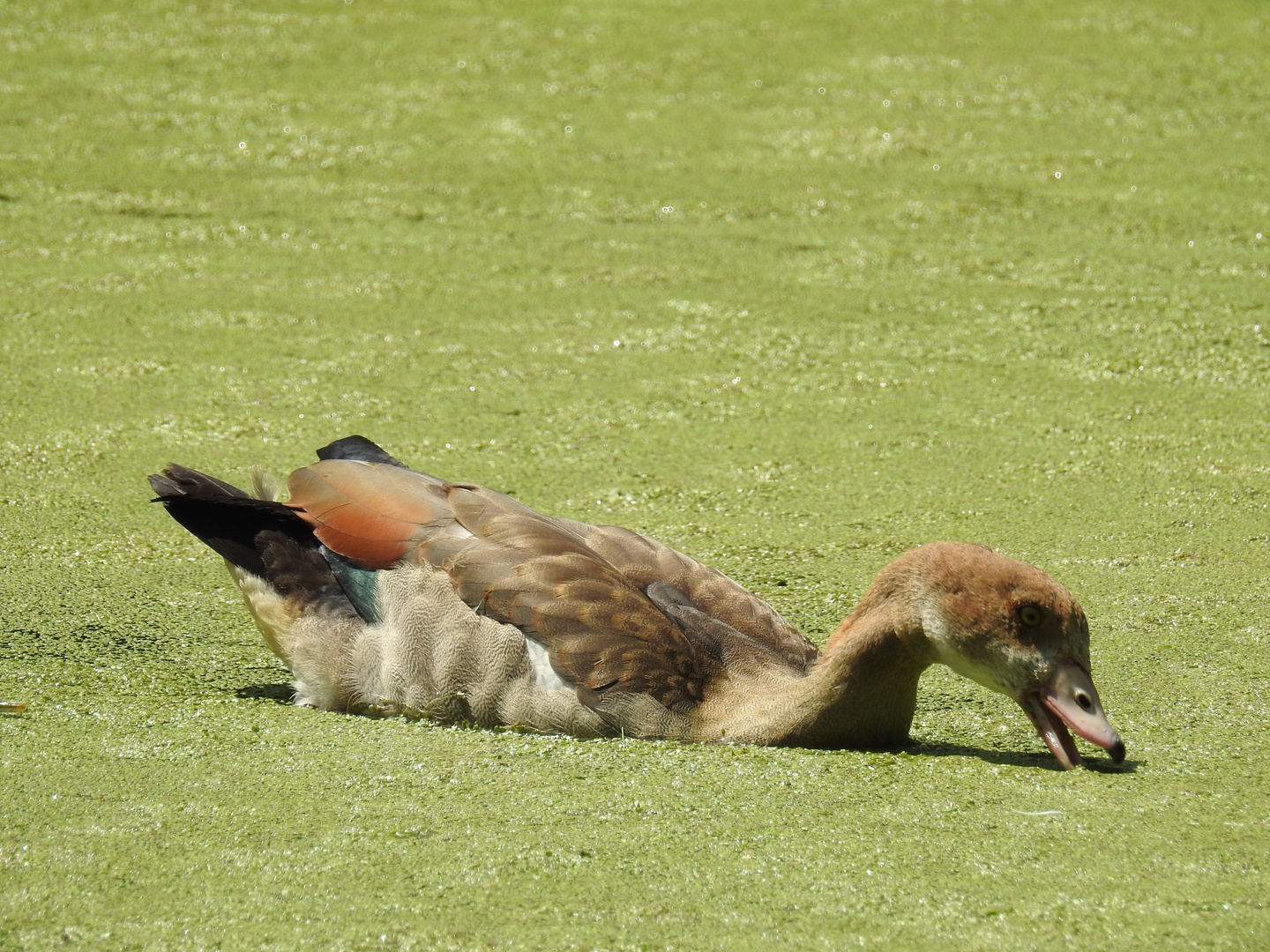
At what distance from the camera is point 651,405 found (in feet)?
15.3

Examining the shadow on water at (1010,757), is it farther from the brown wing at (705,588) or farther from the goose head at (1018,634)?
the brown wing at (705,588)

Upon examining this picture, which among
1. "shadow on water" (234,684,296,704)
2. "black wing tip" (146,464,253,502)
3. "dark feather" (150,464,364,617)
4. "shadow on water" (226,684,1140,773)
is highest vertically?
"black wing tip" (146,464,253,502)

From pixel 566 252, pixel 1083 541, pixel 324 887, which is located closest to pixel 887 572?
pixel 324 887

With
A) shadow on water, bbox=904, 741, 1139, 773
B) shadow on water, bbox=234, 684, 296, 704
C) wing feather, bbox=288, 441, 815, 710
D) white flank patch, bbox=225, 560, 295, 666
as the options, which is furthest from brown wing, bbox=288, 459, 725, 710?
shadow on water, bbox=904, 741, 1139, 773

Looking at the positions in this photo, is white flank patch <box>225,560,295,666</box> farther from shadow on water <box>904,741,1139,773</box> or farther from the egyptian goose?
shadow on water <box>904,741,1139,773</box>

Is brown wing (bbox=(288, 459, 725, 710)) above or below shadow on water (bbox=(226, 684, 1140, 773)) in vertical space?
above

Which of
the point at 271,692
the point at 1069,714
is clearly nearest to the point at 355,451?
the point at 271,692

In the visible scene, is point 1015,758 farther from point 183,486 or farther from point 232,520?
point 183,486

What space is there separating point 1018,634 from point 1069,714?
154 mm

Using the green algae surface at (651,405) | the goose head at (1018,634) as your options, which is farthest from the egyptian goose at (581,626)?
the green algae surface at (651,405)

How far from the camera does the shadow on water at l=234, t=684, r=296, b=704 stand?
282cm

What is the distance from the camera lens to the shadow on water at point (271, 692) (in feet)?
9.25

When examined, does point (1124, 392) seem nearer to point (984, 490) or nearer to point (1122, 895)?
point (984, 490)

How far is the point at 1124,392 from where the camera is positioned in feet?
15.7
